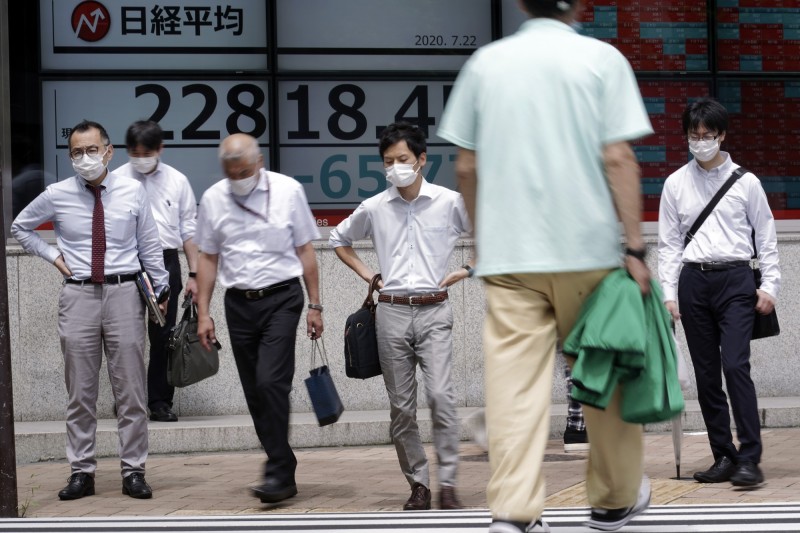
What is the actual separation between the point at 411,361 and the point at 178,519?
1.90 m

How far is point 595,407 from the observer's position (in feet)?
13.8

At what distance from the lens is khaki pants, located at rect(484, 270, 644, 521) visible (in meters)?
4.11

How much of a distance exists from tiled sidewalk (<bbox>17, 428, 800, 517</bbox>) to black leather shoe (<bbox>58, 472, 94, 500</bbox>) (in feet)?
0.16

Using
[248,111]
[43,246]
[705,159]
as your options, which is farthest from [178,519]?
[248,111]

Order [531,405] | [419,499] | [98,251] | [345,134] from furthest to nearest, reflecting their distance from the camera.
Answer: [345,134] → [98,251] → [419,499] → [531,405]

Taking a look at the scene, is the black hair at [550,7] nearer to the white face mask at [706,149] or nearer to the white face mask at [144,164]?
the white face mask at [706,149]

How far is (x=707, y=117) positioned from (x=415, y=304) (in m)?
1.94

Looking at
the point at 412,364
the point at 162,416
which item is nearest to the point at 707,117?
the point at 412,364


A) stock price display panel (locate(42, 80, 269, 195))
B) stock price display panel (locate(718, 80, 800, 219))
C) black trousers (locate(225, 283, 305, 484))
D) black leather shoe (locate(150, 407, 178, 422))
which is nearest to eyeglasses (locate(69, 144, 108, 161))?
black trousers (locate(225, 283, 305, 484))

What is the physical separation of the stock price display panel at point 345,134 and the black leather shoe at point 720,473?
4.12 meters

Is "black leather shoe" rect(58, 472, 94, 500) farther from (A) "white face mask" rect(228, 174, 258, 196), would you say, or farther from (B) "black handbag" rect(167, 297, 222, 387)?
(A) "white face mask" rect(228, 174, 258, 196)

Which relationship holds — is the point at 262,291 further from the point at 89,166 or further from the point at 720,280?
the point at 720,280

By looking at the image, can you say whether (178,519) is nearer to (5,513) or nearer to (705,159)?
(5,513)

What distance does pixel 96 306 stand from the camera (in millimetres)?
7777
